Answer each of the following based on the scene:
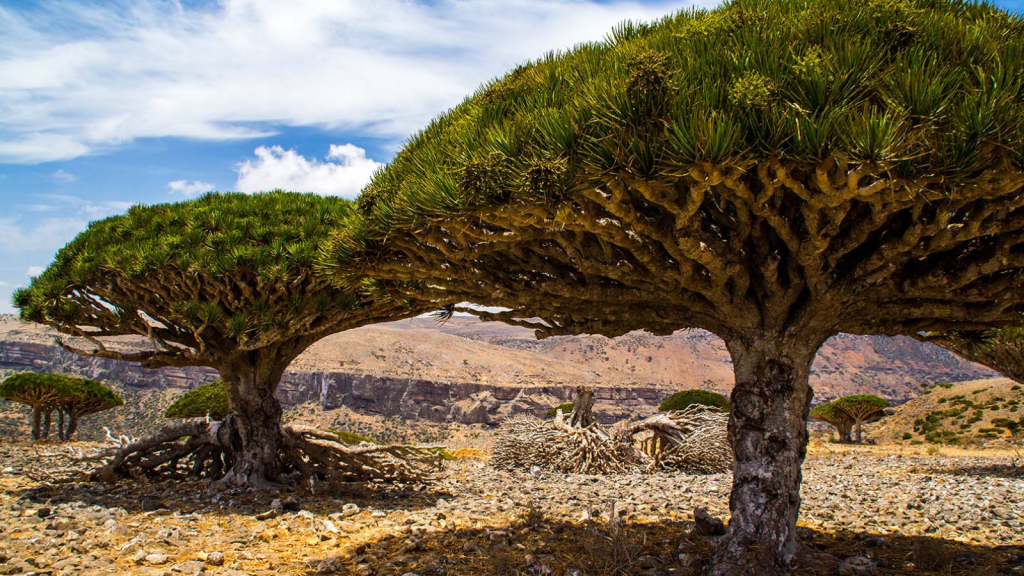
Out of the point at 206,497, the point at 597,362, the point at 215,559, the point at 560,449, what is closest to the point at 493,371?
the point at 597,362

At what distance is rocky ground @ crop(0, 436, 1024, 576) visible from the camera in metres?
5.30

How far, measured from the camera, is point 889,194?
137 inches

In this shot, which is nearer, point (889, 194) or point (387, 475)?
point (889, 194)

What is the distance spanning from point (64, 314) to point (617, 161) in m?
9.13

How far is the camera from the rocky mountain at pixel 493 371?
190ft

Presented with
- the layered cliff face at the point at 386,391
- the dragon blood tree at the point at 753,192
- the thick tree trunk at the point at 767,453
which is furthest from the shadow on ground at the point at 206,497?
the layered cliff face at the point at 386,391

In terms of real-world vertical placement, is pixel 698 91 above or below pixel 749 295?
above

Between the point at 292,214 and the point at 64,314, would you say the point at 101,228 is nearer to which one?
the point at 64,314

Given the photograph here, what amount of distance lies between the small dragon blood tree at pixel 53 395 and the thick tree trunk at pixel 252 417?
611 inches

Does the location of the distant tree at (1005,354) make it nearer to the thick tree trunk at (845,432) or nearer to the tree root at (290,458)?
the tree root at (290,458)

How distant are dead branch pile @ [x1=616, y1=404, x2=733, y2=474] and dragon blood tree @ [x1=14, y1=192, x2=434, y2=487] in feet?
26.0

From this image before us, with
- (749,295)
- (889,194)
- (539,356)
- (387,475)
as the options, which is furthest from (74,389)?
(539,356)

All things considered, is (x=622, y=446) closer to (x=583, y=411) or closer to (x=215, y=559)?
(x=583, y=411)

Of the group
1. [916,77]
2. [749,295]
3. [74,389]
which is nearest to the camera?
[916,77]
